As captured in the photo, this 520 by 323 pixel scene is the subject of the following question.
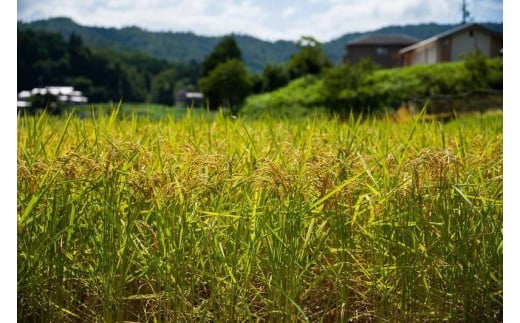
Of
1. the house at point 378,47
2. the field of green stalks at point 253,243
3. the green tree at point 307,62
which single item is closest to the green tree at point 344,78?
the green tree at point 307,62

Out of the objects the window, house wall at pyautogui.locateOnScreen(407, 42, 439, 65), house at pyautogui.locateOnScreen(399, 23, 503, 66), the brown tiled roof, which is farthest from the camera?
the brown tiled roof

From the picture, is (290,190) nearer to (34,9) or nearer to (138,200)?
(138,200)

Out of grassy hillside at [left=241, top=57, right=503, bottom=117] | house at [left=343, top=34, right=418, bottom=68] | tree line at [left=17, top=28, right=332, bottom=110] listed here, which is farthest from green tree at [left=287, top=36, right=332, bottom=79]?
house at [left=343, top=34, right=418, bottom=68]

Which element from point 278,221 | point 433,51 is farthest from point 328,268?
point 433,51

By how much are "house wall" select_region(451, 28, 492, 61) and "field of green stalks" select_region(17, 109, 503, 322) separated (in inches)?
808

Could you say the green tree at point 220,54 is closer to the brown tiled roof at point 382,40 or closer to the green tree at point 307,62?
the green tree at point 307,62

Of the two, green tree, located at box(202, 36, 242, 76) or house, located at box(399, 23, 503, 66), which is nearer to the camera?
house, located at box(399, 23, 503, 66)

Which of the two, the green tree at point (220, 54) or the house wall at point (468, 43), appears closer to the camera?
the house wall at point (468, 43)

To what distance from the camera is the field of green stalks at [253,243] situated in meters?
1.32

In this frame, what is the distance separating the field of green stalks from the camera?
1.32m

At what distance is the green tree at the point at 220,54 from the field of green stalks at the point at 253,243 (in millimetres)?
33604

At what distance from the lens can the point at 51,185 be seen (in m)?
1.41

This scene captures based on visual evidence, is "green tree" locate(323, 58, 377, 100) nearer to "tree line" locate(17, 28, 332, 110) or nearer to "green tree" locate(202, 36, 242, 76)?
"tree line" locate(17, 28, 332, 110)
